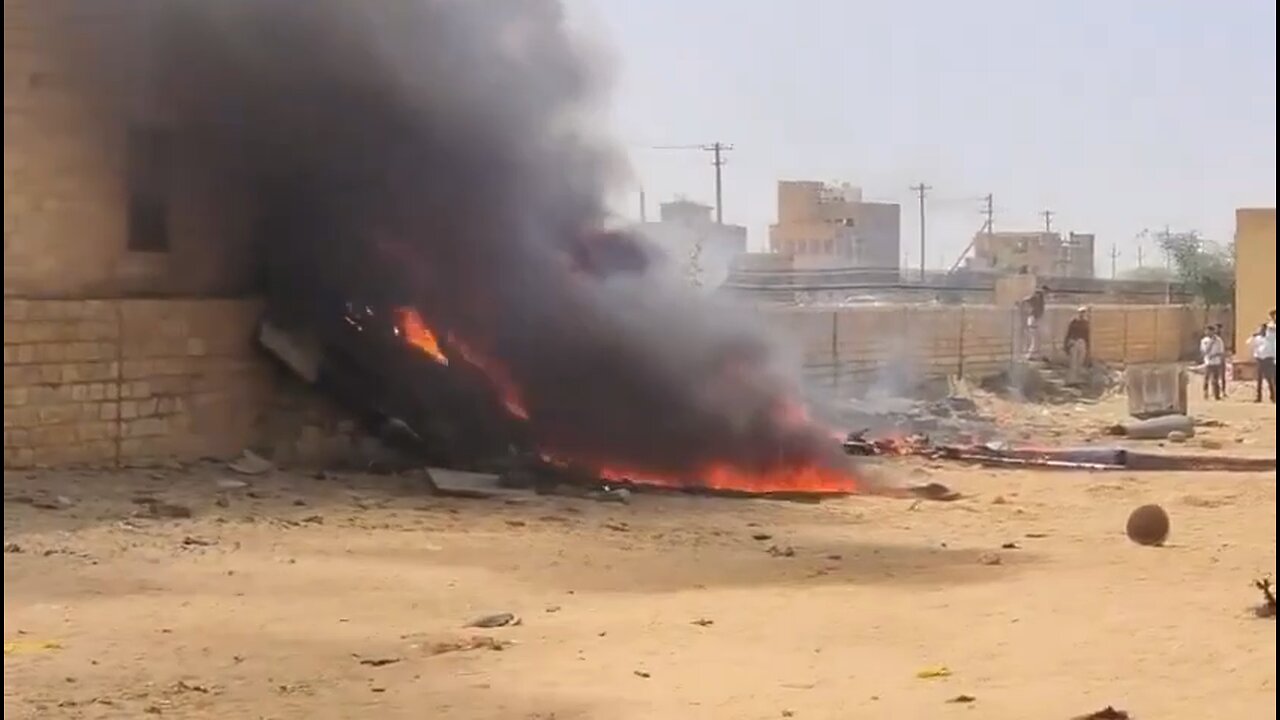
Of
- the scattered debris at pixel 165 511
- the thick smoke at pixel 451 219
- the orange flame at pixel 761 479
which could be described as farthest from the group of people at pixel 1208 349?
the scattered debris at pixel 165 511

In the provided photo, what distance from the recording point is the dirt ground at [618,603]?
6285mm

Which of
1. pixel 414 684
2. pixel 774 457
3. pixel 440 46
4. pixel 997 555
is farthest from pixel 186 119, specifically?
pixel 414 684

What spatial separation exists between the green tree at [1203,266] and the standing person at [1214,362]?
13.5 m

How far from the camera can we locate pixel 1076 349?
2738cm

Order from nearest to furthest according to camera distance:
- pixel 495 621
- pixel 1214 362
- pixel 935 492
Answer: pixel 495 621, pixel 935 492, pixel 1214 362

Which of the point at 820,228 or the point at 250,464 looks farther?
the point at 820,228

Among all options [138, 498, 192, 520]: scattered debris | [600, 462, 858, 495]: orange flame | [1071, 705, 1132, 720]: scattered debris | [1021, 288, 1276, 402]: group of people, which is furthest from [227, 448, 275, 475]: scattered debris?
[1021, 288, 1276, 402]: group of people

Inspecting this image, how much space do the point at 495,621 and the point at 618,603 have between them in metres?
0.85

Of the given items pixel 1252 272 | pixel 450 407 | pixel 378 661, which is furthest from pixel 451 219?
pixel 1252 272

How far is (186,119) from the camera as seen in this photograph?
45.9 ft

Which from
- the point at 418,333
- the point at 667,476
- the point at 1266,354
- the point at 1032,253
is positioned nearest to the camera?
the point at 667,476

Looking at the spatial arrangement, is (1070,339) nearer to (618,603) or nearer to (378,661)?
(618,603)

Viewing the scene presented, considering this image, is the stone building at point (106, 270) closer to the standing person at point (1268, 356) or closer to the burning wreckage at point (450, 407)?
the burning wreckage at point (450, 407)

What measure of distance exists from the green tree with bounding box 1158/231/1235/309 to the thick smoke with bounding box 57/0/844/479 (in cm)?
2721
